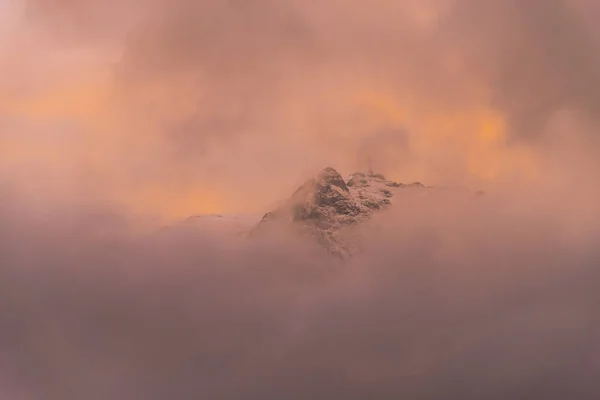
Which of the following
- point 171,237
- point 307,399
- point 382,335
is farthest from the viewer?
point 171,237

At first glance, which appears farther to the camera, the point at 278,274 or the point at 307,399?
the point at 278,274

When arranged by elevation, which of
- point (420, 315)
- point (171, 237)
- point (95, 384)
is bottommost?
point (95, 384)

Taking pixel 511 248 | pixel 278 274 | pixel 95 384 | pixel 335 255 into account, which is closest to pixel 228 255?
pixel 278 274

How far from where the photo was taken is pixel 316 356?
13250cm

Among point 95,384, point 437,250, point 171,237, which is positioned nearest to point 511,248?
point 437,250

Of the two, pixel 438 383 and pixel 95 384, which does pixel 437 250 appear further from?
pixel 95 384

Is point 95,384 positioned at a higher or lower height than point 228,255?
lower

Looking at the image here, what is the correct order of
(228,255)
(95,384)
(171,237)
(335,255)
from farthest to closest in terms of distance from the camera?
(335,255)
(228,255)
(171,237)
(95,384)

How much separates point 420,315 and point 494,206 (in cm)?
5910

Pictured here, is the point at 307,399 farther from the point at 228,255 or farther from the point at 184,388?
the point at 228,255

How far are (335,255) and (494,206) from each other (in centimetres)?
4852

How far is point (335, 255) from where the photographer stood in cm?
19975

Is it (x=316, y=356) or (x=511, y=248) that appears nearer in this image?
(x=316, y=356)

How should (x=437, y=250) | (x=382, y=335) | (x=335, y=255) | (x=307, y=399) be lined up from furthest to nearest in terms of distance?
(x=335, y=255)
(x=437, y=250)
(x=382, y=335)
(x=307, y=399)
